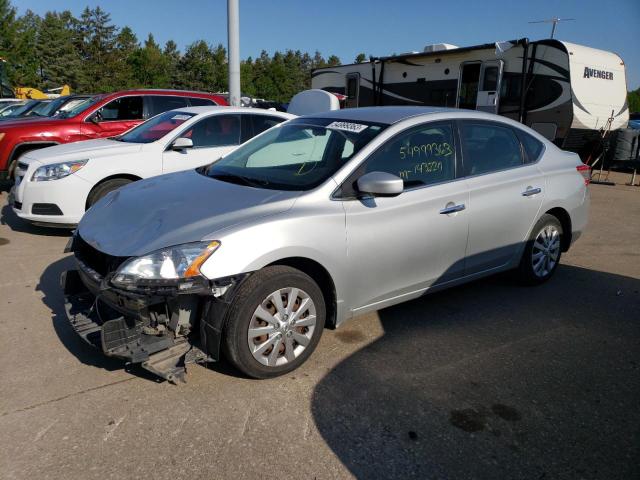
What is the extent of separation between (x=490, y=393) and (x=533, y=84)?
10.5 metres

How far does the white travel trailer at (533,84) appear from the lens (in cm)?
1136

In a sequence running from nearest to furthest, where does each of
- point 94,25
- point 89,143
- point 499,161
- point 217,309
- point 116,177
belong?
point 217,309 → point 499,161 → point 116,177 → point 89,143 → point 94,25

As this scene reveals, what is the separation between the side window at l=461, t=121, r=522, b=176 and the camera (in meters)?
4.20

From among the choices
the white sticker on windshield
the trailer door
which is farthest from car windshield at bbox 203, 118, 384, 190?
the trailer door

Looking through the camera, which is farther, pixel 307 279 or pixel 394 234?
pixel 394 234

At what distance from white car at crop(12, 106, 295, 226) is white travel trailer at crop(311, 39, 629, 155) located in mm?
7530

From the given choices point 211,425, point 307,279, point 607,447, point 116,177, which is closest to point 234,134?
point 116,177

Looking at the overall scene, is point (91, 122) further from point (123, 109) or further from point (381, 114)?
point (381, 114)

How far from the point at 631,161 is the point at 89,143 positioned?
12.0 metres

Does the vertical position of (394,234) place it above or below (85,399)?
above

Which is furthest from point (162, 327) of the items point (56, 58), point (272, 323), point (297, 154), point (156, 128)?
point (56, 58)

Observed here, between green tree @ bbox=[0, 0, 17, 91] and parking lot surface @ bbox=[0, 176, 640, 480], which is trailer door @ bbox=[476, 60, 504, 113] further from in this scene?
green tree @ bbox=[0, 0, 17, 91]

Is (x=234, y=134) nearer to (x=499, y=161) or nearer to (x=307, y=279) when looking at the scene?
(x=499, y=161)

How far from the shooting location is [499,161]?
445 cm
